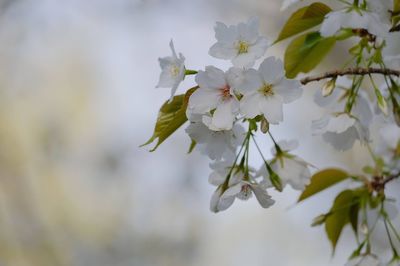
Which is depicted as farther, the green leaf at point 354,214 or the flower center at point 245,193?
the green leaf at point 354,214

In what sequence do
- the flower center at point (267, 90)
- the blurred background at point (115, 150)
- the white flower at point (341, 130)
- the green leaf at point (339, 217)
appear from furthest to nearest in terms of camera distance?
the blurred background at point (115, 150) < the green leaf at point (339, 217) < the white flower at point (341, 130) < the flower center at point (267, 90)

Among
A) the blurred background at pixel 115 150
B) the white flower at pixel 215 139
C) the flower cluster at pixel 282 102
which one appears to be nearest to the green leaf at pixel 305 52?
the flower cluster at pixel 282 102

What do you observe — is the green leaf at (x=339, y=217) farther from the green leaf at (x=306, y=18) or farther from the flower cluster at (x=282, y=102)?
the green leaf at (x=306, y=18)

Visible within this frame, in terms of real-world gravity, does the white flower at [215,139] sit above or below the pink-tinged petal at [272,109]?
above

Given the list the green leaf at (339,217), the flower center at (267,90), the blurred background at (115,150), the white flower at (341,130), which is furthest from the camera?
the blurred background at (115,150)

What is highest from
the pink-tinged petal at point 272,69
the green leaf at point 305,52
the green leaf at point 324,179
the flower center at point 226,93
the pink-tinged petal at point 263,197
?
the green leaf at point 305,52

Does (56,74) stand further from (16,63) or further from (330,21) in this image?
(330,21)

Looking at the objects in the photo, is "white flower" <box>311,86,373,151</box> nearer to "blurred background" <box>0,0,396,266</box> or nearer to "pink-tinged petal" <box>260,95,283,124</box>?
"pink-tinged petal" <box>260,95,283,124</box>

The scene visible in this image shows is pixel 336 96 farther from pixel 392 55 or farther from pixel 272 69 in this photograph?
pixel 272 69
